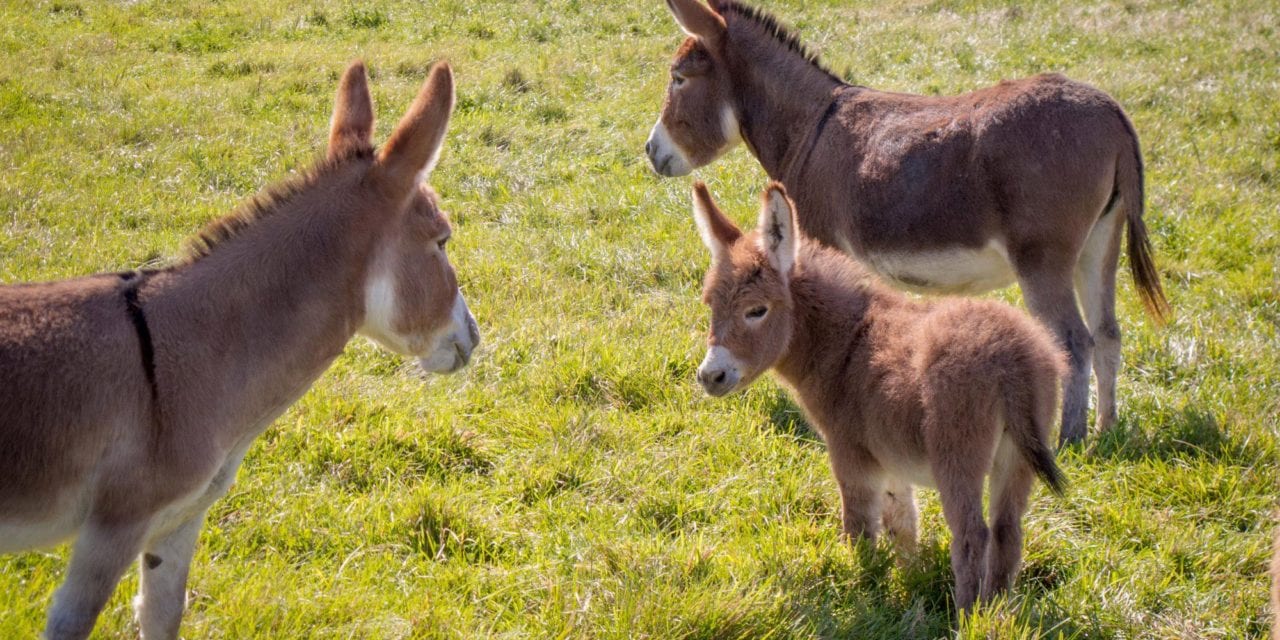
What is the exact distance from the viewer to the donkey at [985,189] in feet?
16.4

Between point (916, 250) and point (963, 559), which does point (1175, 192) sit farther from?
point (963, 559)

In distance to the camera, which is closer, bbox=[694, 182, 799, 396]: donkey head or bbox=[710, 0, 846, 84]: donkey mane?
bbox=[694, 182, 799, 396]: donkey head

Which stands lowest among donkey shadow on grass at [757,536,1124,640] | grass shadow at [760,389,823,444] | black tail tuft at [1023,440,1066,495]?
grass shadow at [760,389,823,444]

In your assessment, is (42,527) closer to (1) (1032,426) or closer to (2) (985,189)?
(1) (1032,426)

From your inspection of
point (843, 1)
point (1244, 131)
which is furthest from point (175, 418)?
point (843, 1)

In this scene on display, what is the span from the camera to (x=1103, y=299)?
5371mm

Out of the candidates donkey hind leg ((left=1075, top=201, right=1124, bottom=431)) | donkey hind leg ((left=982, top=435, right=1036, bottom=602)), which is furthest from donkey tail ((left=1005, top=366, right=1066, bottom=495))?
donkey hind leg ((left=1075, top=201, right=1124, bottom=431))

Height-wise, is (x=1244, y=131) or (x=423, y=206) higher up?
(x=423, y=206)

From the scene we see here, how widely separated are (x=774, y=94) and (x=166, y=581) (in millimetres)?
4489

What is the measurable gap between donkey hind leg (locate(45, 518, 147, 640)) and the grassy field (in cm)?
56

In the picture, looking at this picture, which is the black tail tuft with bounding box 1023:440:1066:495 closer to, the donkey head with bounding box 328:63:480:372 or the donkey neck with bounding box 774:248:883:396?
the donkey neck with bounding box 774:248:883:396

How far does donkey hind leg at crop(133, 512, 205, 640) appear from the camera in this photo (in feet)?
10.5

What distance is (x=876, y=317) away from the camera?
13.5 ft

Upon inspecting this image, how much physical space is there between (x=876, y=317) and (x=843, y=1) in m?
13.8
